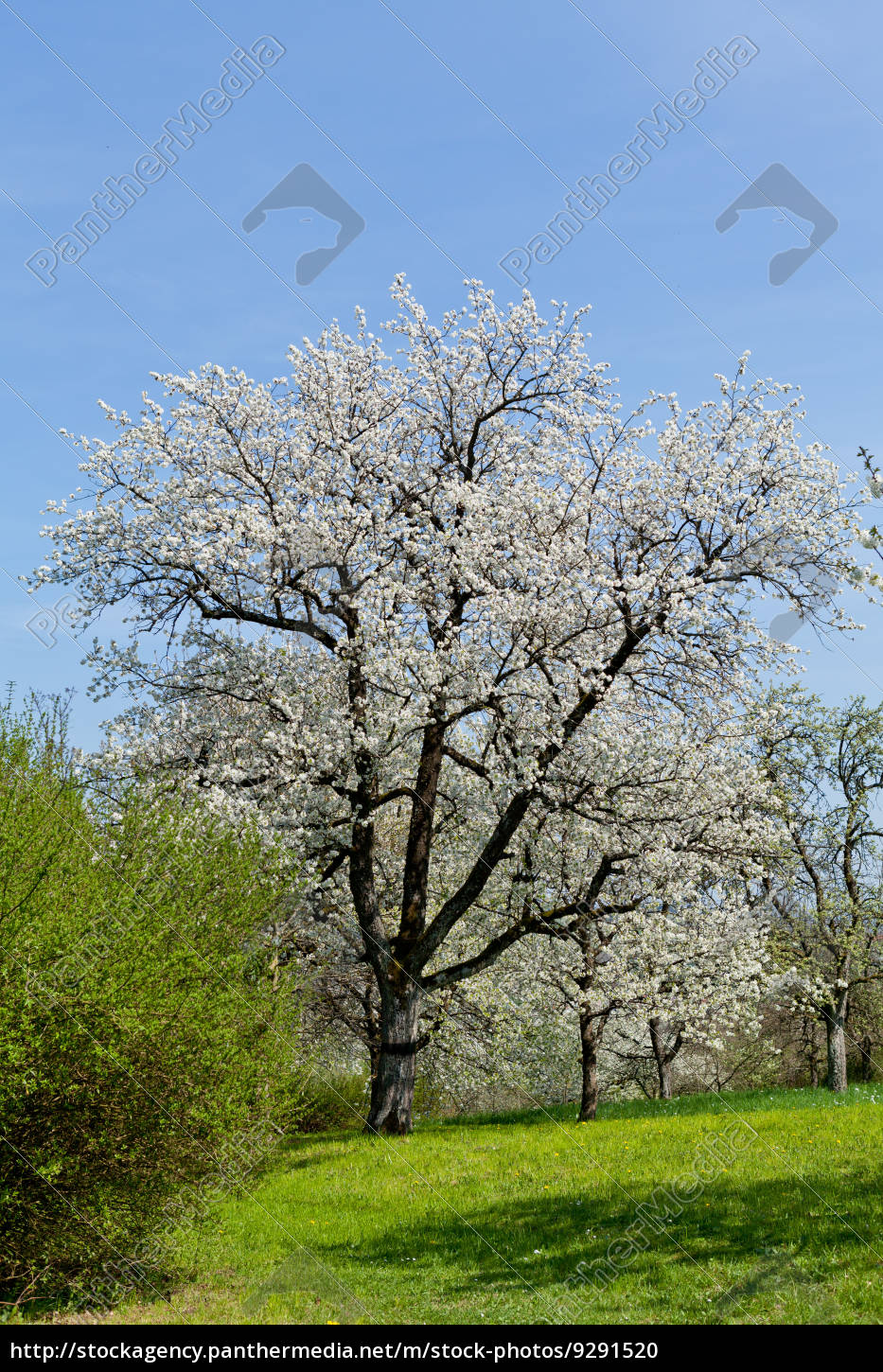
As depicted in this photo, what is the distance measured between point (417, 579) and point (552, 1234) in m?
10.8

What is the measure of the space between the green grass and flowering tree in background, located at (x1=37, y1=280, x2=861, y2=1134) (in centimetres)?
433

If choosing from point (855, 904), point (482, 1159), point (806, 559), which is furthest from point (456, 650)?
point (855, 904)

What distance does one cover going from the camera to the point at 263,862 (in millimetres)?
14352

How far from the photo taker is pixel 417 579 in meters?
18.1

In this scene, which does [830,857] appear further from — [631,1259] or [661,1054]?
[631,1259]

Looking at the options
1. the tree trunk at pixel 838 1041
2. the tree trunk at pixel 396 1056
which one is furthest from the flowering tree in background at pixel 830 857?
the tree trunk at pixel 396 1056

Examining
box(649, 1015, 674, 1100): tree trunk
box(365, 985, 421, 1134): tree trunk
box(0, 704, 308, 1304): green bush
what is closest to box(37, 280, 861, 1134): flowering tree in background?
box(365, 985, 421, 1134): tree trunk

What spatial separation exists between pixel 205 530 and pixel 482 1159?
11.3 m

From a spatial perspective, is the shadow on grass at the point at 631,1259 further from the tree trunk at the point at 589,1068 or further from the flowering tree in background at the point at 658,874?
the tree trunk at the point at 589,1068

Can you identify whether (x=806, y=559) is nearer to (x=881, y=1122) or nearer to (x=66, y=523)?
(x=881, y=1122)

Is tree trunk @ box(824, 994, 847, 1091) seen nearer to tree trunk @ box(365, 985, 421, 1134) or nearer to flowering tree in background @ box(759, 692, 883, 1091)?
flowering tree in background @ box(759, 692, 883, 1091)

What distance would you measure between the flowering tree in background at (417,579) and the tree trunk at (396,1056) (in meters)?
0.04

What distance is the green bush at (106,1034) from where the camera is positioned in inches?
339

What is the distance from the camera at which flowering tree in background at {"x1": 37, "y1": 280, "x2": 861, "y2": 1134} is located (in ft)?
56.3
